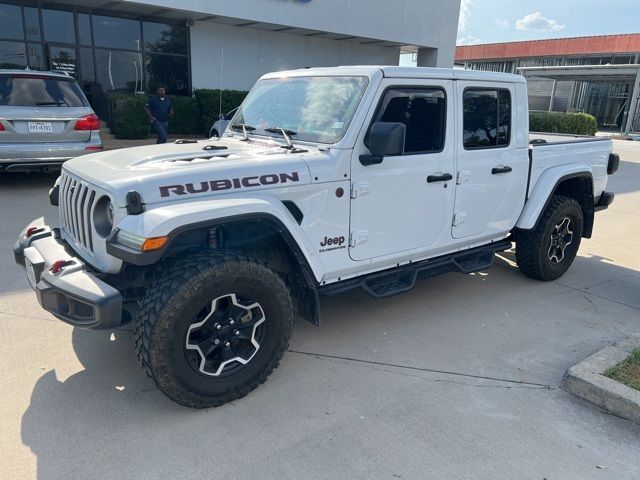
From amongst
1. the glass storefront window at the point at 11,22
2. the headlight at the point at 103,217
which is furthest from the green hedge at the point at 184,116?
the headlight at the point at 103,217

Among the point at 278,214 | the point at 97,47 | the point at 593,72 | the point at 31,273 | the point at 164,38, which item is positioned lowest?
the point at 31,273

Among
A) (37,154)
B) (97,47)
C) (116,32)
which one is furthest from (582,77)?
(37,154)

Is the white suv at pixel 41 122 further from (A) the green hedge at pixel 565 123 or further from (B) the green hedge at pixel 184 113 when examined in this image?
(A) the green hedge at pixel 565 123

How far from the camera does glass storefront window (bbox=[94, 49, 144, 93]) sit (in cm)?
1513

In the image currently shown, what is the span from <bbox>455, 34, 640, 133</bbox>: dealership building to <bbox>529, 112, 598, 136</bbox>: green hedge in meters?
10.7

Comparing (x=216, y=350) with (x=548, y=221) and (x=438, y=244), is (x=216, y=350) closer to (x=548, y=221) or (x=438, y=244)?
(x=438, y=244)

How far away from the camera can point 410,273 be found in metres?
4.07

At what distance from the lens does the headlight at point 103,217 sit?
2986mm

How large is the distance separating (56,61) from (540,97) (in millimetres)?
36184

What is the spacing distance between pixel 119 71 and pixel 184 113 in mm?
2252

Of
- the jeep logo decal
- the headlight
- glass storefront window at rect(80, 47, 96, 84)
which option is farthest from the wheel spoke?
glass storefront window at rect(80, 47, 96, 84)

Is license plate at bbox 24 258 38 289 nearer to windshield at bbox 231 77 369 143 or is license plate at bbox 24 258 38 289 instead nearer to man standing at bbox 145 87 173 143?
windshield at bbox 231 77 369 143

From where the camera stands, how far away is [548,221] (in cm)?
501

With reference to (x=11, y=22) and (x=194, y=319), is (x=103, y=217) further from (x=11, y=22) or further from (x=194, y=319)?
(x=11, y=22)
